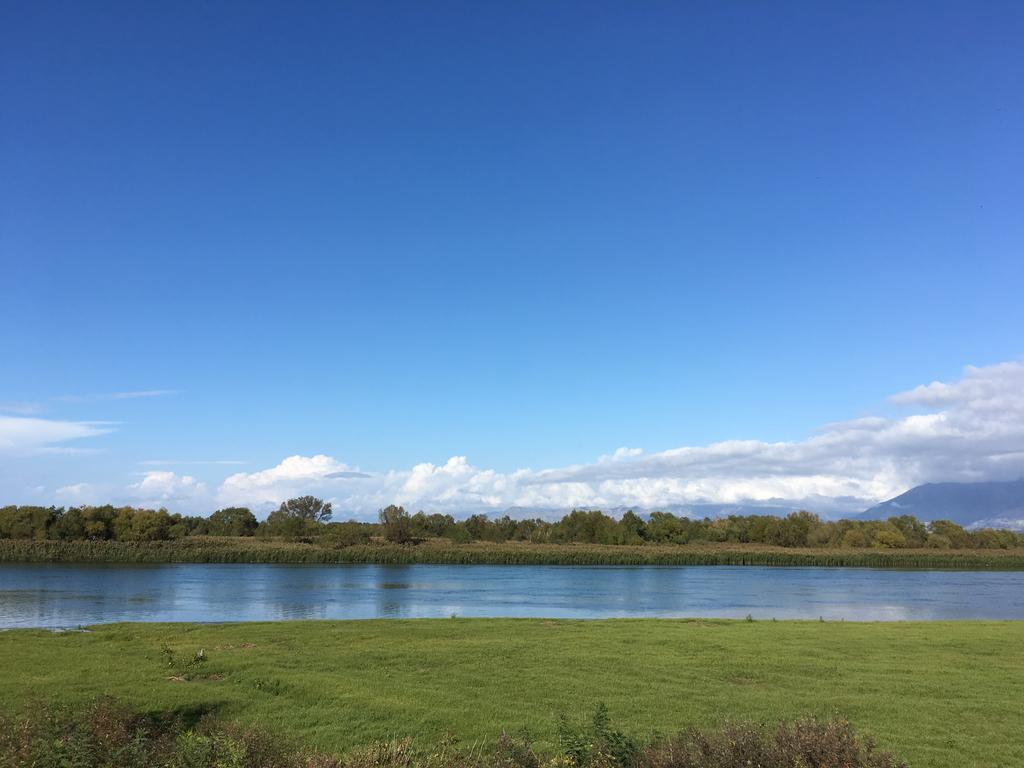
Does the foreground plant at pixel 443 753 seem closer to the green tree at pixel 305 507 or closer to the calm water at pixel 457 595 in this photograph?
the calm water at pixel 457 595

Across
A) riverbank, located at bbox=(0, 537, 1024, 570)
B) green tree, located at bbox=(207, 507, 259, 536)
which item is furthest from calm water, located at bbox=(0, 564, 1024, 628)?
green tree, located at bbox=(207, 507, 259, 536)

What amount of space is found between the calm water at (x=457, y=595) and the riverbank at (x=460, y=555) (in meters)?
12.3

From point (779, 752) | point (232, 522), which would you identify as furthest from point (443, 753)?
point (232, 522)

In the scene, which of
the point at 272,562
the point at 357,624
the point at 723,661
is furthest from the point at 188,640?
the point at 272,562

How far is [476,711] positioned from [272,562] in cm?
8013

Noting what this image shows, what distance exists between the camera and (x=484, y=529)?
450 feet

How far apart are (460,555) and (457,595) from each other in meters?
46.4

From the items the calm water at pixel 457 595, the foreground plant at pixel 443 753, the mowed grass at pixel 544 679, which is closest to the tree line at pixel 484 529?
the calm water at pixel 457 595

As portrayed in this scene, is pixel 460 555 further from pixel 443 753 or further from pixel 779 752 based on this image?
pixel 779 752

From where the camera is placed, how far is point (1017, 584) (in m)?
63.8

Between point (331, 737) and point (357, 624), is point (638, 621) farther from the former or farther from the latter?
point (331, 737)

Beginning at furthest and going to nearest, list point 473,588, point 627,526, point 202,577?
point 627,526 → point 202,577 → point 473,588

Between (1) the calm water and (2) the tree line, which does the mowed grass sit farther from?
(2) the tree line

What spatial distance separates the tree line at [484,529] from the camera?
100812 millimetres
